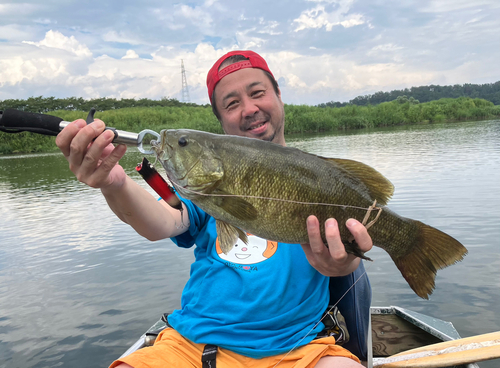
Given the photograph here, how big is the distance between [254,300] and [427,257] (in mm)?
1107

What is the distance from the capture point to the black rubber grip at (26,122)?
6.23ft

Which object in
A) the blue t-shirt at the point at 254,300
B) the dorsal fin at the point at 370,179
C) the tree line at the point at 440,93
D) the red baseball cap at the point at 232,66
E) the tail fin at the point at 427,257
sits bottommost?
the blue t-shirt at the point at 254,300

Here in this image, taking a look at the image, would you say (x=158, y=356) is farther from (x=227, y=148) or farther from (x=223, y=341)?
(x=227, y=148)

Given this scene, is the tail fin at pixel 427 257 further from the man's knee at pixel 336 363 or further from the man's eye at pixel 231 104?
the man's eye at pixel 231 104

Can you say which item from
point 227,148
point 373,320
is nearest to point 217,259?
point 227,148

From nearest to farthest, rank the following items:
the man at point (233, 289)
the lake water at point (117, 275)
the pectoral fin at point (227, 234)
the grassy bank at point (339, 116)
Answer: the man at point (233, 289) < the pectoral fin at point (227, 234) < the lake water at point (117, 275) < the grassy bank at point (339, 116)

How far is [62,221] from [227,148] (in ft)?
37.8

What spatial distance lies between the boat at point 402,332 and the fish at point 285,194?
68.5 inches

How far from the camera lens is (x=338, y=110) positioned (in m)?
62.3

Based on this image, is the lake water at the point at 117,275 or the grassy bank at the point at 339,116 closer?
the lake water at the point at 117,275

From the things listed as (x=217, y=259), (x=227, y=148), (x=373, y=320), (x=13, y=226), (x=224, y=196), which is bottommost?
(x=13, y=226)

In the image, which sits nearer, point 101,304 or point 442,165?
point 101,304

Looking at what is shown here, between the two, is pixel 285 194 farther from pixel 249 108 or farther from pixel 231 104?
pixel 231 104

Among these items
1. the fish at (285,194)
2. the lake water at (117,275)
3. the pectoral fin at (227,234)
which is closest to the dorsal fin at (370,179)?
the fish at (285,194)
